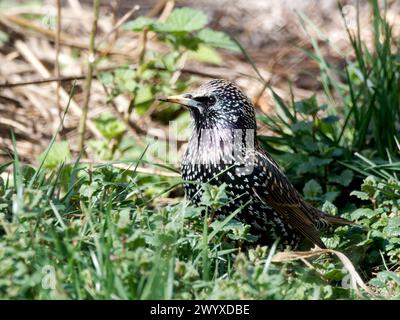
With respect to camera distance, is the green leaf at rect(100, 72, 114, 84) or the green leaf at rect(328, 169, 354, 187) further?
the green leaf at rect(100, 72, 114, 84)

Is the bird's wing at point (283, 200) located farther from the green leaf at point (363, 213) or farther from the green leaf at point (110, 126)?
the green leaf at point (110, 126)

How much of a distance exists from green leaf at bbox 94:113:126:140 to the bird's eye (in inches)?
74.6

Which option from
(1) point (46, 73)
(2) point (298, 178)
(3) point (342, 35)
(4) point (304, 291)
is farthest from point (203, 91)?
(3) point (342, 35)

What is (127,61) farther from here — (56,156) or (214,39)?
(56,156)

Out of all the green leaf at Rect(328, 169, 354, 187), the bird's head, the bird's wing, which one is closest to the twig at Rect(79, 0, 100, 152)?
the bird's head

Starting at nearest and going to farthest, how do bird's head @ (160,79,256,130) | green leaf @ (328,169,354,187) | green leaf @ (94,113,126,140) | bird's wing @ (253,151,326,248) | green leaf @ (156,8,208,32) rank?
bird's wing @ (253,151,326,248), bird's head @ (160,79,256,130), green leaf @ (328,169,354,187), green leaf @ (156,8,208,32), green leaf @ (94,113,126,140)

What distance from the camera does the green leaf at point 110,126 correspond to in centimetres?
672

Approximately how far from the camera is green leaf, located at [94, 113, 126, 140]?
6723 millimetres

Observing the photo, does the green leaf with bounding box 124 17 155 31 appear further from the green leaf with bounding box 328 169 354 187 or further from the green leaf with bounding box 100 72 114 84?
the green leaf with bounding box 328 169 354 187

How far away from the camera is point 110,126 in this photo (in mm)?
6773

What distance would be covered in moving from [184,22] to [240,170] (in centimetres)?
212
